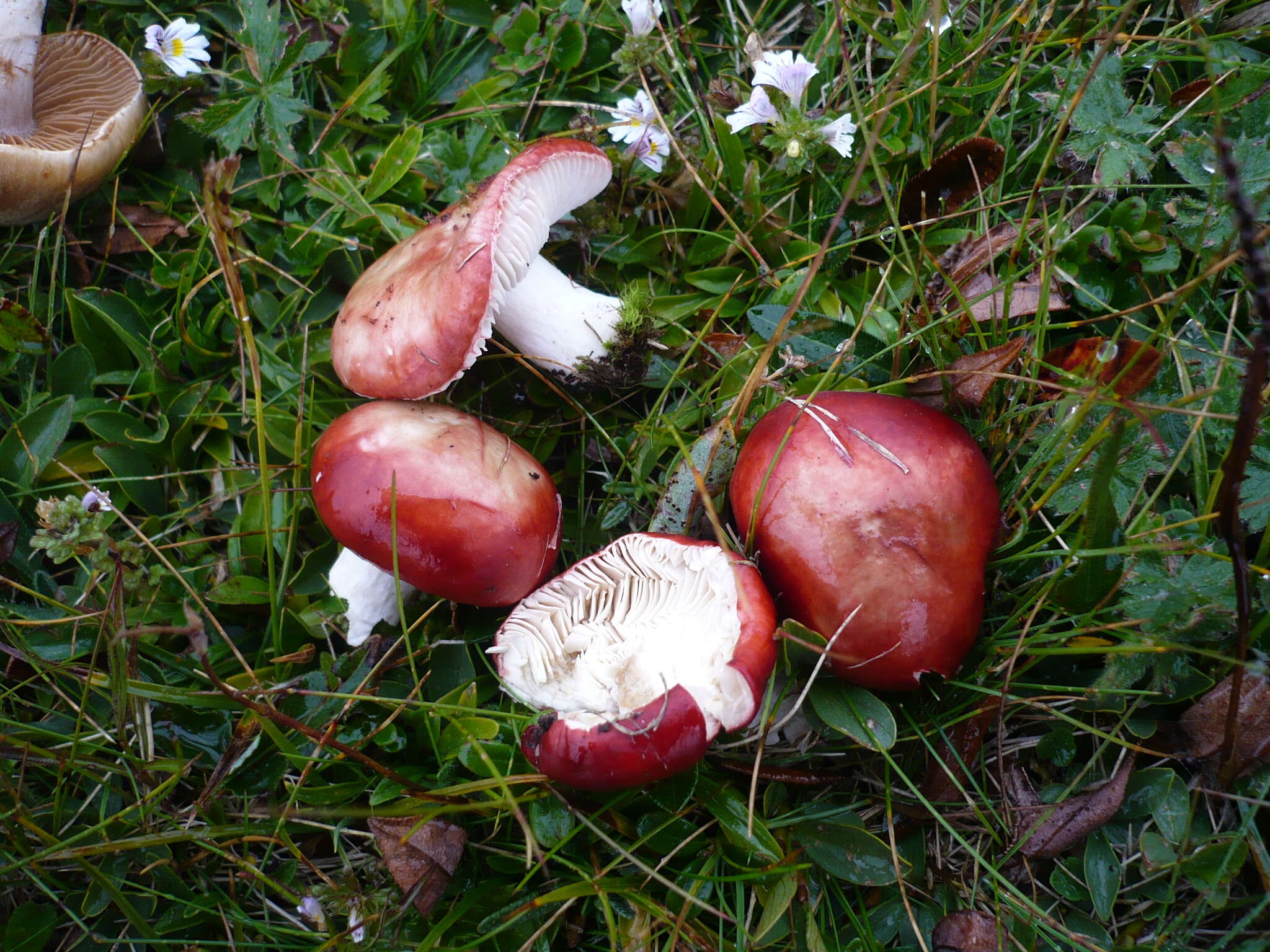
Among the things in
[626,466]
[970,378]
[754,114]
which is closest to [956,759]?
[970,378]

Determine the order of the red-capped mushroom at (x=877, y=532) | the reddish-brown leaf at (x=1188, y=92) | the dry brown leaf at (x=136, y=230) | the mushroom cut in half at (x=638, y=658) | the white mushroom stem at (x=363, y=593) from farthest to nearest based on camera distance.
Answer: the dry brown leaf at (x=136, y=230) → the reddish-brown leaf at (x=1188, y=92) → the white mushroom stem at (x=363, y=593) → the red-capped mushroom at (x=877, y=532) → the mushroom cut in half at (x=638, y=658)

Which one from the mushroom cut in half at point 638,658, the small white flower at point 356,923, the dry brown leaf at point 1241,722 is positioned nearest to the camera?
the mushroom cut in half at point 638,658

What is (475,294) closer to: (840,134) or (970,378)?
(840,134)

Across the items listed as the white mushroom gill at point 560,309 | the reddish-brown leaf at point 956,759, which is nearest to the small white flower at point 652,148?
the white mushroom gill at point 560,309

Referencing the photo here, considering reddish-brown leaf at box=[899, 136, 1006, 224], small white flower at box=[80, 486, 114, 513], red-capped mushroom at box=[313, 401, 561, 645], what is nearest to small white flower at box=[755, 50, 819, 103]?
reddish-brown leaf at box=[899, 136, 1006, 224]

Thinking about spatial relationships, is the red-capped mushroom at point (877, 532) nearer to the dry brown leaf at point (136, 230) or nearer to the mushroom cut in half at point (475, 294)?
the mushroom cut in half at point (475, 294)

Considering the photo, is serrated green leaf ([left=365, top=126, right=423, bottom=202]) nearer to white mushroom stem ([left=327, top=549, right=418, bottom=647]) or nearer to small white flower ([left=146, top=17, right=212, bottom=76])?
small white flower ([left=146, top=17, right=212, bottom=76])

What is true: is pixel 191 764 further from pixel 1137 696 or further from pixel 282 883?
pixel 1137 696
